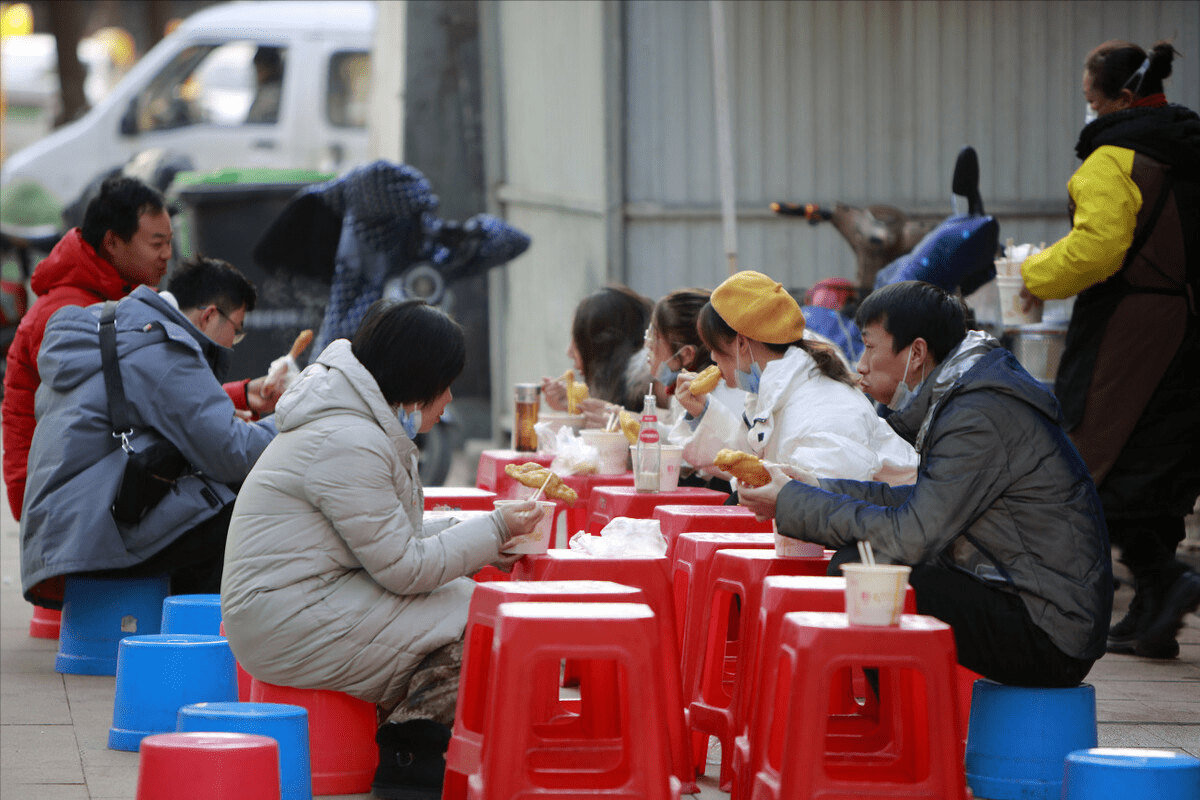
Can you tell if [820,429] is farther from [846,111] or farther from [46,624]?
[846,111]

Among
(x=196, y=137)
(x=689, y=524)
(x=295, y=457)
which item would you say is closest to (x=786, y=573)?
(x=689, y=524)

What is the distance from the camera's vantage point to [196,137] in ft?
48.5

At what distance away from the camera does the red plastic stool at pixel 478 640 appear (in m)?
3.46

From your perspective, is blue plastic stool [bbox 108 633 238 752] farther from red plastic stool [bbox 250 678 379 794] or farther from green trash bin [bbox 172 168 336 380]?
green trash bin [bbox 172 168 336 380]

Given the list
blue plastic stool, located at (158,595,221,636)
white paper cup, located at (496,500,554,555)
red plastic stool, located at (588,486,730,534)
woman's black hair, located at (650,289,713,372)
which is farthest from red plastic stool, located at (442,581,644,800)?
woman's black hair, located at (650,289,713,372)

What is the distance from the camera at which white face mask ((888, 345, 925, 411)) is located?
153 inches

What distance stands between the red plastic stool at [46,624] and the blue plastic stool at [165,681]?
6.04ft

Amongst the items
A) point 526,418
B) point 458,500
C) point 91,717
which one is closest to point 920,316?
point 458,500

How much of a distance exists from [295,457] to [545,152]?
7.40 m

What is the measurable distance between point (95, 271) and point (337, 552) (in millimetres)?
2380

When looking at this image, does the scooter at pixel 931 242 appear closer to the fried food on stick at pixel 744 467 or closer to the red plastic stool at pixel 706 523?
the red plastic stool at pixel 706 523

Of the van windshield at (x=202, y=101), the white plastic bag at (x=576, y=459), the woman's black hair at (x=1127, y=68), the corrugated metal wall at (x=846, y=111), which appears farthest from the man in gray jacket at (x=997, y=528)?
the van windshield at (x=202, y=101)

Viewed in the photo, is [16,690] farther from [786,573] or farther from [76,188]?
[76,188]

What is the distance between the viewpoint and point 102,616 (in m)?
5.28
